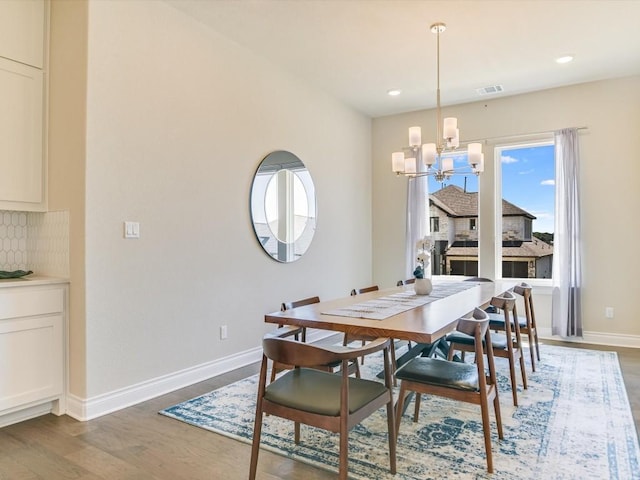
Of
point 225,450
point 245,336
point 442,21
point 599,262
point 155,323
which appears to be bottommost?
point 225,450

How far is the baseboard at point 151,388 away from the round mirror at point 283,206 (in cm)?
107

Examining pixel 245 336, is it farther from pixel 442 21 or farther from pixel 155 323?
pixel 442 21

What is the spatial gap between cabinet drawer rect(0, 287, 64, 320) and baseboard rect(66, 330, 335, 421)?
613 millimetres

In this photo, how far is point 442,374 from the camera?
223 cm

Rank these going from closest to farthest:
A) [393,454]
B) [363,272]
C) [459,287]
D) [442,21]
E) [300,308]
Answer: [393,454] < [300,308] < [442,21] < [459,287] < [363,272]

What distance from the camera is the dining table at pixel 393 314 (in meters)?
2.06

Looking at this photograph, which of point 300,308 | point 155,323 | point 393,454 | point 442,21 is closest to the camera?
point 393,454

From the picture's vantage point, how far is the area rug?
2117 millimetres

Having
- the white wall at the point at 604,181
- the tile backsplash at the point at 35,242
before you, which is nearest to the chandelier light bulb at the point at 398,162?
the white wall at the point at 604,181

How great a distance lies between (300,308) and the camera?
2738mm

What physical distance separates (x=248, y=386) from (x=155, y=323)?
87cm

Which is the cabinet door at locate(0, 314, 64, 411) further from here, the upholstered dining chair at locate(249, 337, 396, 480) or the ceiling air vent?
the ceiling air vent

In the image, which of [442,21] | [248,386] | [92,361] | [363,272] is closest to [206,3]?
[442,21]

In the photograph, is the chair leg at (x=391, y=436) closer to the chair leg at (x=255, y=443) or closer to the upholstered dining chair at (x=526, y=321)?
the chair leg at (x=255, y=443)
